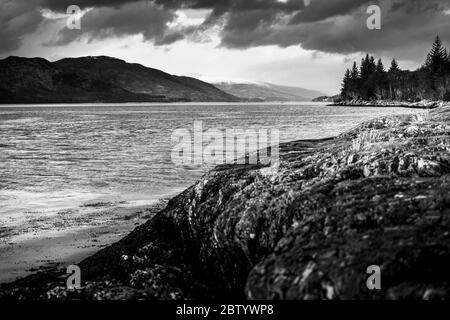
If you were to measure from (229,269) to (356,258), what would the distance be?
3.47 metres

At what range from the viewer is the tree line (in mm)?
149125

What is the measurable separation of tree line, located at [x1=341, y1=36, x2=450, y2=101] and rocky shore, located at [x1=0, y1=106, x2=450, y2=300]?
143 meters

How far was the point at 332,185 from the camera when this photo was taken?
712cm

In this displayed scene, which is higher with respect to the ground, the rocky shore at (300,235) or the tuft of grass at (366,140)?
the tuft of grass at (366,140)

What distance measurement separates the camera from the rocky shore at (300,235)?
466cm

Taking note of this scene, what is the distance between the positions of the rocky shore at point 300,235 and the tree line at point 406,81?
14262 cm

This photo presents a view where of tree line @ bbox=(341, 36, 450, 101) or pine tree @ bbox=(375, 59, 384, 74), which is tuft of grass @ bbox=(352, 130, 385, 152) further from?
pine tree @ bbox=(375, 59, 384, 74)

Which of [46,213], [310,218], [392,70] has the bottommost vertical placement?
[46,213]

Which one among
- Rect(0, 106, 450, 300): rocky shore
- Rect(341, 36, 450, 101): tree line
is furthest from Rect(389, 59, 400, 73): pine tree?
Rect(0, 106, 450, 300): rocky shore

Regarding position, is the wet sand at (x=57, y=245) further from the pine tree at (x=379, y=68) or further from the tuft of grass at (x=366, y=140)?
the pine tree at (x=379, y=68)

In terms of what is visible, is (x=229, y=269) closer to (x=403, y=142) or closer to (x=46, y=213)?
(x=403, y=142)

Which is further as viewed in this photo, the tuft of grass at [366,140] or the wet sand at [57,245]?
the wet sand at [57,245]

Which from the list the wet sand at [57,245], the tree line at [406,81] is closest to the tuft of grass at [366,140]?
the wet sand at [57,245]
